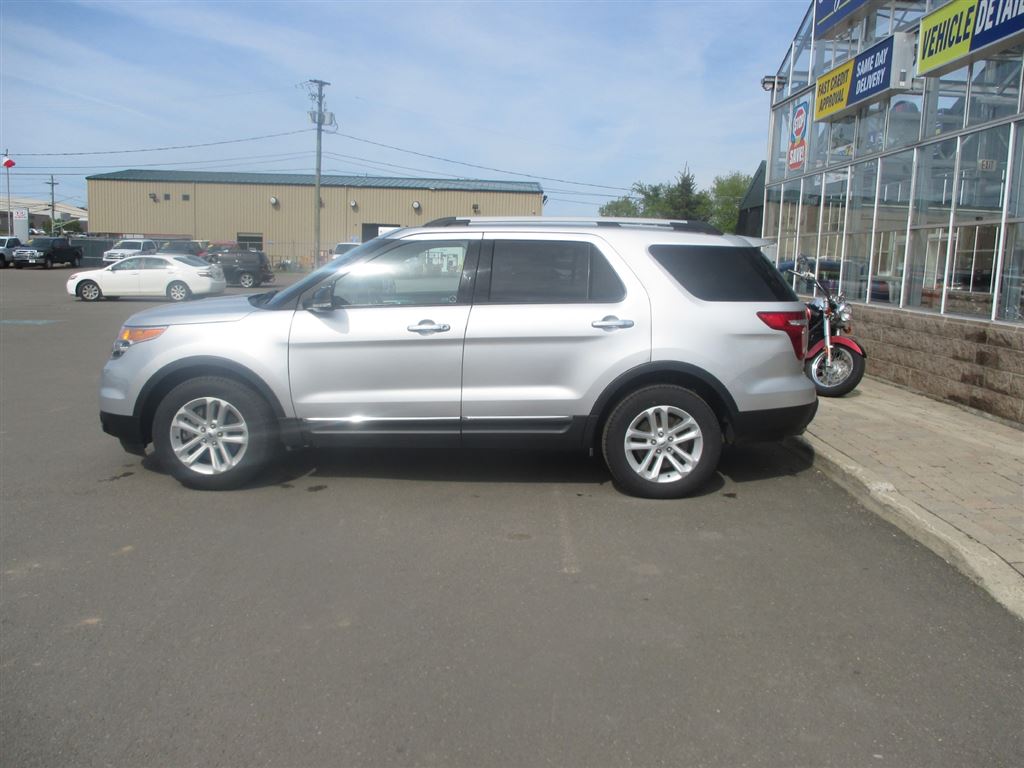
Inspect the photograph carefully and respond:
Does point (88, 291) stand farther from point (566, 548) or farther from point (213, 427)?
point (566, 548)

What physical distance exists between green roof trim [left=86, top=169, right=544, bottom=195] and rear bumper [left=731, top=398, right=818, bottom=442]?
187 ft

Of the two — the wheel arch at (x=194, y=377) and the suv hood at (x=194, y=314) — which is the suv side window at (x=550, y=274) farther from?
the suv hood at (x=194, y=314)

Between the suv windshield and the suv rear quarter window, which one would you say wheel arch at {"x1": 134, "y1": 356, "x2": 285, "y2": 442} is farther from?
the suv rear quarter window

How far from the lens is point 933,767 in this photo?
9.31ft

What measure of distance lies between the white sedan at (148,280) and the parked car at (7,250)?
A: 2748 cm

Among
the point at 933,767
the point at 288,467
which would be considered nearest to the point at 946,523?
the point at 933,767

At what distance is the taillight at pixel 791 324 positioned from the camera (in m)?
5.78

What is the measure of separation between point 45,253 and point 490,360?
52082mm

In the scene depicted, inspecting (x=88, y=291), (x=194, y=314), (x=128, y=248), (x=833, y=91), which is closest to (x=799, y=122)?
(x=833, y=91)

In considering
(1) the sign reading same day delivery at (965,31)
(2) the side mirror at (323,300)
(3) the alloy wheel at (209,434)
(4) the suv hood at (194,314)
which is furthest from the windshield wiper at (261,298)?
(1) the sign reading same day delivery at (965,31)

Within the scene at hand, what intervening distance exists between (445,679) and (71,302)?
26.5 m

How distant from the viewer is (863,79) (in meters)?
11.5

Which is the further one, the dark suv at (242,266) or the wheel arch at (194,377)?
the dark suv at (242,266)

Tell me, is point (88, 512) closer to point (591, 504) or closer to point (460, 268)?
point (460, 268)
